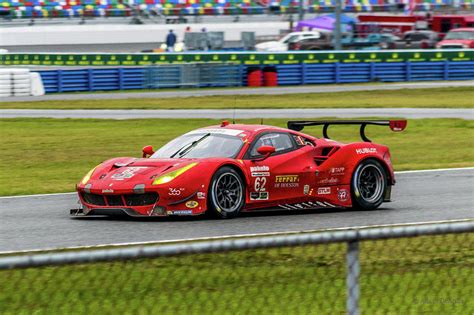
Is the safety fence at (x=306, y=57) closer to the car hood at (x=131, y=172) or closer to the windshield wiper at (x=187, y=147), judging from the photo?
the windshield wiper at (x=187, y=147)

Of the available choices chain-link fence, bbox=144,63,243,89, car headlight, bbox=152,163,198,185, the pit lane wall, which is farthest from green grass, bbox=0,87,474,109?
car headlight, bbox=152,163,198,185

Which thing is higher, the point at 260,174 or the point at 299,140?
the point at 299,140

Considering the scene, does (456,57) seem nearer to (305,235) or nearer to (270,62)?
(270,62)

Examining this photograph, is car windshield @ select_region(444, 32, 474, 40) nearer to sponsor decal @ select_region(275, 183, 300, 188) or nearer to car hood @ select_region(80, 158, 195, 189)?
sponsor decal @ select_region(275, 183, 300, 188)

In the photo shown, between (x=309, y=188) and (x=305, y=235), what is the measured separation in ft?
25.0

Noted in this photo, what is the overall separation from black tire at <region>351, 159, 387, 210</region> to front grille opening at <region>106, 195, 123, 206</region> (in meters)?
3.00

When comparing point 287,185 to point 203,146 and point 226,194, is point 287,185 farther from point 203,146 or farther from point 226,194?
point 203,146

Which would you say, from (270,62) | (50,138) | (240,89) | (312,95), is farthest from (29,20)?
(50,138)

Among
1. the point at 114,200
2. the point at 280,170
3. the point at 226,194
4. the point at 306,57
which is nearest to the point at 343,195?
the point at 280,170

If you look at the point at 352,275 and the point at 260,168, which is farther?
the point at 260,168

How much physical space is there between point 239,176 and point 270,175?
459 mm

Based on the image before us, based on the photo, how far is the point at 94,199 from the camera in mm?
11352

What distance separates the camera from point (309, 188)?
39.4ft

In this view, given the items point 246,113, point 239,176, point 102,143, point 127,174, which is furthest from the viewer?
point 246,113
